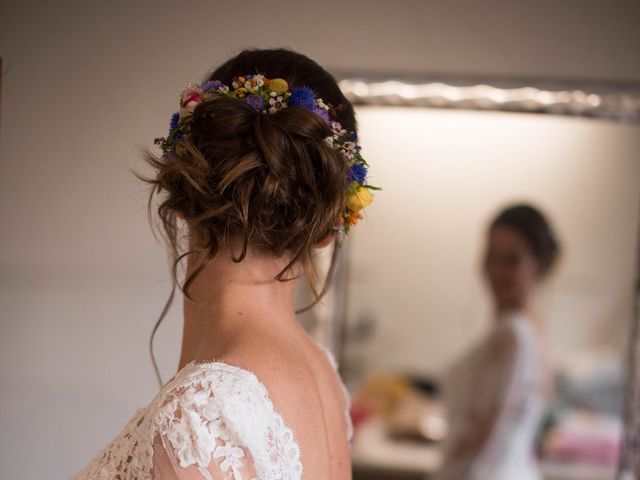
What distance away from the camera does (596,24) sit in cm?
158

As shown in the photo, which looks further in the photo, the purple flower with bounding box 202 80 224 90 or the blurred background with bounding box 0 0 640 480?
the blurred background with bounding box 0 0 640 480

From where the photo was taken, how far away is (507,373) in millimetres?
2025

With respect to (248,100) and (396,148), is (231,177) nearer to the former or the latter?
(248,100)

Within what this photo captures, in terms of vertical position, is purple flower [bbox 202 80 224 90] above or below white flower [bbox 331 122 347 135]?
above

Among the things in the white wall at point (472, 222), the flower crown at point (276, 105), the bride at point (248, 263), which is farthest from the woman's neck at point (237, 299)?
the white wall at point (472, 222)

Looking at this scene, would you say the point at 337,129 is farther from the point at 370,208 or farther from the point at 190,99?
the point at 370,208

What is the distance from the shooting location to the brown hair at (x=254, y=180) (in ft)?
2.97

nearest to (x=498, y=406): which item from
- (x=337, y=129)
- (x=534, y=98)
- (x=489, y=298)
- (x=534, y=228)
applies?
(x=489, y=298)

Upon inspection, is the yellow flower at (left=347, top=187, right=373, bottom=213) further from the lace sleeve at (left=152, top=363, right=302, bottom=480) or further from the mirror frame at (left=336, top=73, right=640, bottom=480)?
the mirror frame at (left=336, top=73, right=640, bottom=480)

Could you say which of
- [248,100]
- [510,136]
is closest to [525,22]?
[510,136]

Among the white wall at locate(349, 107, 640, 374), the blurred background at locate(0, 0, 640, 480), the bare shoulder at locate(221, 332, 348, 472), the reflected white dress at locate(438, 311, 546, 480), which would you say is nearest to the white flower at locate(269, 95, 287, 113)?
the bare shoulder at locate(221, 332, 348, 472)

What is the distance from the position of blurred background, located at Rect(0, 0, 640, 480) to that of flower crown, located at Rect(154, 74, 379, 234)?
389 millimetres

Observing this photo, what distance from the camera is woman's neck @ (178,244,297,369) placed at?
95cm

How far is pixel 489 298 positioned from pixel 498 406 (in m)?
0.29
